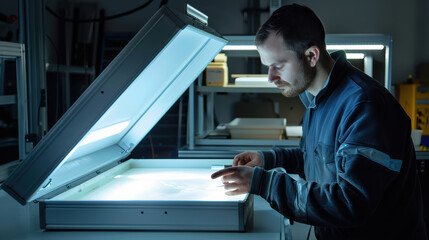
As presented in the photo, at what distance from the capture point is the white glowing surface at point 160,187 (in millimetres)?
1207

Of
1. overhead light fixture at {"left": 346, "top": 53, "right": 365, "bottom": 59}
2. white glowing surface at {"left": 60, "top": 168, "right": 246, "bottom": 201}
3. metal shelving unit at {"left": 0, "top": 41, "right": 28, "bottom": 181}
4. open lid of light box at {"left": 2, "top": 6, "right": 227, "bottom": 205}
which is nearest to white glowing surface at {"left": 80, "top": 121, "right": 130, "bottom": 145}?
open lid of light box at {"left": 2, "top": 6, "right": 227, "bottom": 205}

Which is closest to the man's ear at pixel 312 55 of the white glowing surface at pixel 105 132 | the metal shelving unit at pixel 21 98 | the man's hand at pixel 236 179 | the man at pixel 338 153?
the man at pixel 338 153

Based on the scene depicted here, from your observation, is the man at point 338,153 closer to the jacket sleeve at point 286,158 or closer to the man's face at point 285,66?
the man's face at point 285,66

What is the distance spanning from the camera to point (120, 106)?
4.05ft

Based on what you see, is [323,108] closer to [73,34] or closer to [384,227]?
[384,227]

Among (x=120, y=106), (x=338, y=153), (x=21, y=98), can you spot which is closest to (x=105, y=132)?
(x=120, y=106)

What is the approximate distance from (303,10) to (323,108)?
0.29m

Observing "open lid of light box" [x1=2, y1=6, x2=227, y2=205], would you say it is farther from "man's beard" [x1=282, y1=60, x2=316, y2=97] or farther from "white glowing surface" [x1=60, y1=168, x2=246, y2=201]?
"man's beard" [x1=282, y1=60, x2=316, y2=97]

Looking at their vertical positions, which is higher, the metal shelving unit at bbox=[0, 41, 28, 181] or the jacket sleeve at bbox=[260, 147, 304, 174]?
the metal shelving unit at bbox=[0, 41, 28, 181]

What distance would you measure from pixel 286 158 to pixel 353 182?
0.60 metres

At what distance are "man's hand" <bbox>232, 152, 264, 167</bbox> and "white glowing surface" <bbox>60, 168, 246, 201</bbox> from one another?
0.38ft

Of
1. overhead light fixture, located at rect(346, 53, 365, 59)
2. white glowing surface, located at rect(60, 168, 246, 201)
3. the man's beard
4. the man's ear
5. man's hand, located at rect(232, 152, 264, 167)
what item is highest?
overhead light fixture, located at rect(346, 53, 365, 59)

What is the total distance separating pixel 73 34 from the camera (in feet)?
16.1

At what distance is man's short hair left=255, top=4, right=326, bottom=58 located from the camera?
1281mm
